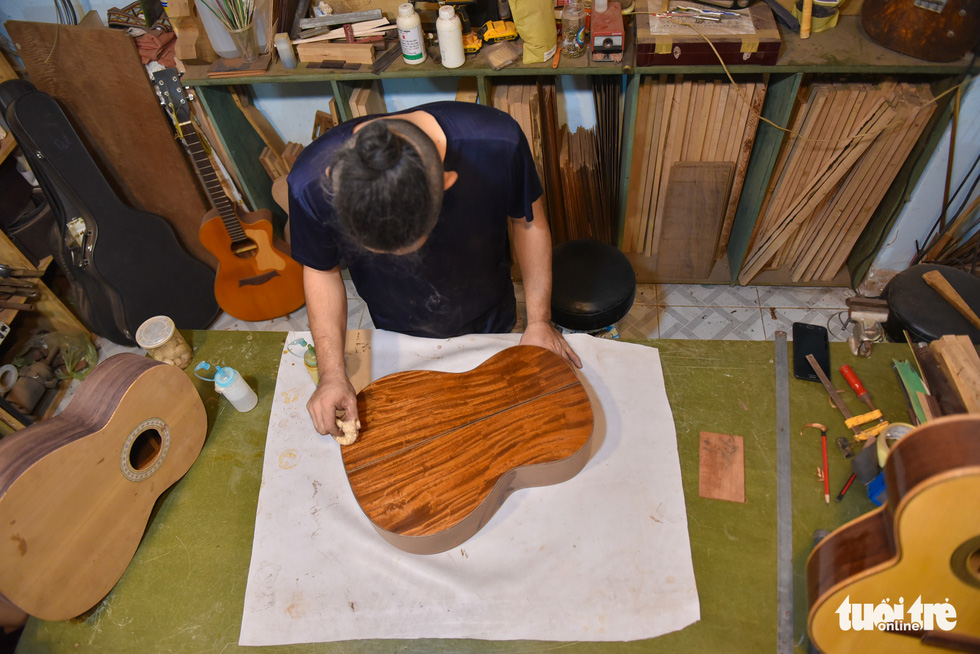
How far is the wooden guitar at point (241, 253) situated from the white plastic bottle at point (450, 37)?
4.41ft

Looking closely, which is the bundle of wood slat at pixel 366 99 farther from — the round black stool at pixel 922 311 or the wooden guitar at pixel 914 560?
the wooden guitar at pixel 914 560

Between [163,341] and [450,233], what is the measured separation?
40.0 inches

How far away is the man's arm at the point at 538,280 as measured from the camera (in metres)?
1.76

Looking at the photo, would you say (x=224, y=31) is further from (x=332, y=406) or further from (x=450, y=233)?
(x=332, y=406)

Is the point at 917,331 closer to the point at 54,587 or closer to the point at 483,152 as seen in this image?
the point at 483,152

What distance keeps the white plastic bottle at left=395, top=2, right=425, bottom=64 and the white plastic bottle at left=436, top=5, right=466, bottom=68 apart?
3.4 inches

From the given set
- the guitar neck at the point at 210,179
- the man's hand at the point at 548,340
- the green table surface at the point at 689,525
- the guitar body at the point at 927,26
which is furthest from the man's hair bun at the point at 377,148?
the guitar body at the point at 927,26

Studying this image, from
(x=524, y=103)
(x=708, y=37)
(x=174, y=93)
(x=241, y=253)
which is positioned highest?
(x=708, y=37)

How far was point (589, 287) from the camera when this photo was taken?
94.6 inches

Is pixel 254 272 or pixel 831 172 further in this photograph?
pixel 254 272

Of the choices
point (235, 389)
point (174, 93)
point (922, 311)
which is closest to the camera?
point (235, 389)

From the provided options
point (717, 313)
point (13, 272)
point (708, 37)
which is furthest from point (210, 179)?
point (717, 313)

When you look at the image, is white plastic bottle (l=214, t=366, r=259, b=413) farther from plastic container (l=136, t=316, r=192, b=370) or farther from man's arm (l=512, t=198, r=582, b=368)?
man's arm (l=512, t=198, r=582, b=368)

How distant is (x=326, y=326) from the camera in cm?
172
